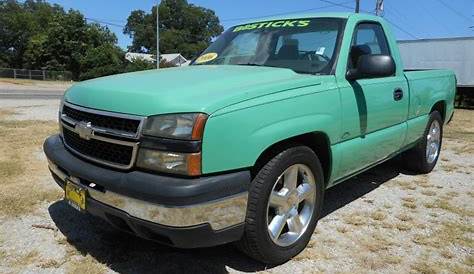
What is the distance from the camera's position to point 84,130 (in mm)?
3186

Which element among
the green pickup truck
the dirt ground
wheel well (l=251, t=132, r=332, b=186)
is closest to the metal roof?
the dirt ground

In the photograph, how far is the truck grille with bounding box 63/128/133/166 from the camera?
2.93 metres

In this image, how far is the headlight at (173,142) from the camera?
8.98ft

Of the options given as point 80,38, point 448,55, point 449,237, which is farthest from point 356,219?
point 80,38

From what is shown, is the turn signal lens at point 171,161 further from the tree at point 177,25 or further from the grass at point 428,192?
the tree at point 177,25

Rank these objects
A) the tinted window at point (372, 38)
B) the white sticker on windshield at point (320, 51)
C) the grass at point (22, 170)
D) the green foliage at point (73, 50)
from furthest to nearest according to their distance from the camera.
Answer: the green foliage at point (73, 50)
the grass at point (22, 170)
the tinted window at point (372, 38)
the white sticker on windshield at point (320, 51)

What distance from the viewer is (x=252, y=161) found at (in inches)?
116

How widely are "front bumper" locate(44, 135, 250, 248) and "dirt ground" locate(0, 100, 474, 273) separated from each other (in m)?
0.57

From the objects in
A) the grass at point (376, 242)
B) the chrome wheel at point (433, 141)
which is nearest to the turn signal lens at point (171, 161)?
the grass at point (376, 242)

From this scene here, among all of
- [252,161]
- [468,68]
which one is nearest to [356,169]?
[252,161]

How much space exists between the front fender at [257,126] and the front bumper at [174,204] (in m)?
0.11

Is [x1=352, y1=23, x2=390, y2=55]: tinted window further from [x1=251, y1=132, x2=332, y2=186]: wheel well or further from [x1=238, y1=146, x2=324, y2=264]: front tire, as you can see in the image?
[x1=238, y1=146, x2=324, y2=264]: front tire

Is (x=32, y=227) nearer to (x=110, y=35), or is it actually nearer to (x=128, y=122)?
(x=128, y=122)

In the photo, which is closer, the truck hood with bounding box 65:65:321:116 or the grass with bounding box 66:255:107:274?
A: the truck hood with bounding box 65:65:321:116
